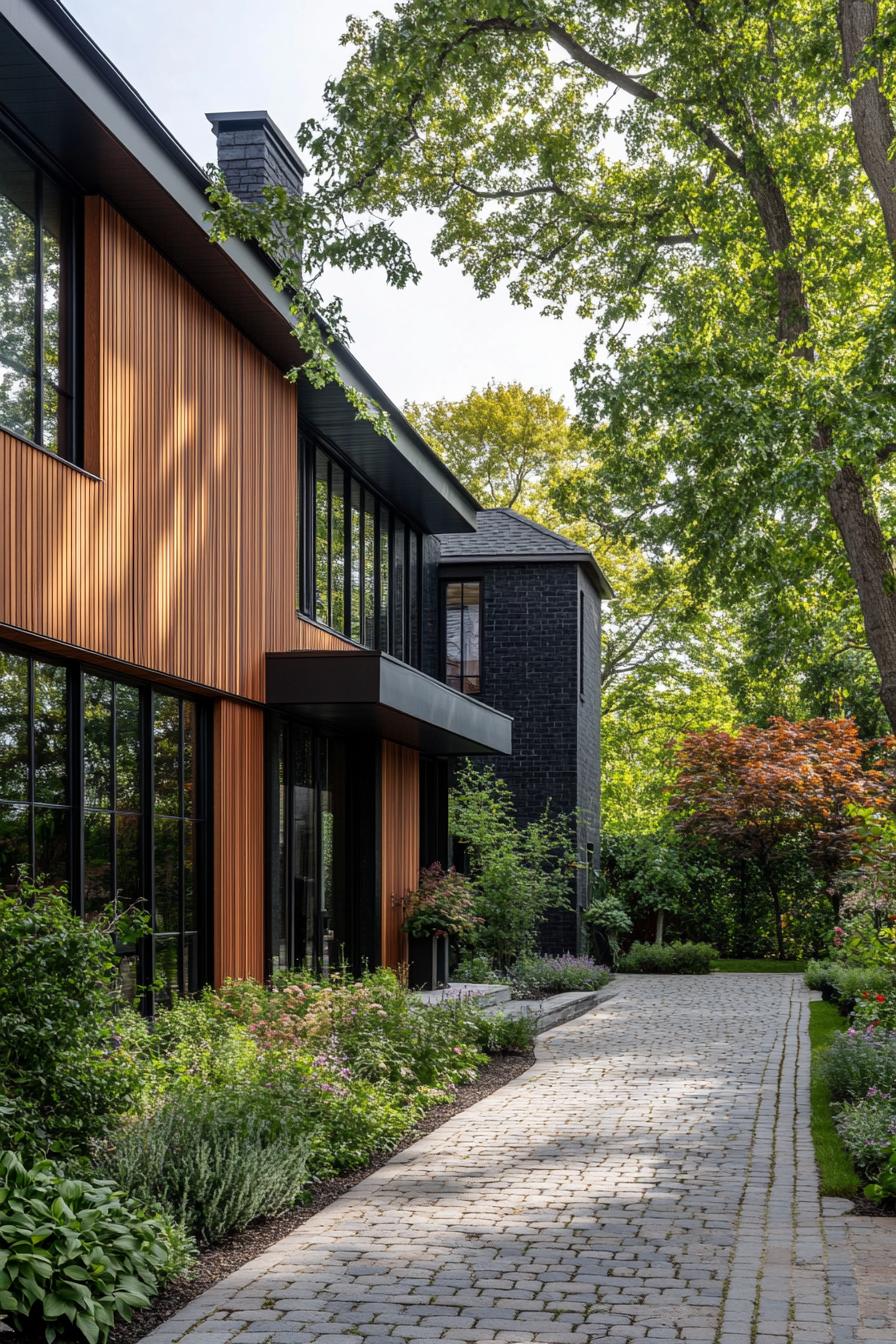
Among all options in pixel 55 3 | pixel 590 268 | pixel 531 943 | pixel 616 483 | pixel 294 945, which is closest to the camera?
pixel 55 3

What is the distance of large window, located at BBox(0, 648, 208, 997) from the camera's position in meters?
9.10

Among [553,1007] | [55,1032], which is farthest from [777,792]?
[55,1032]

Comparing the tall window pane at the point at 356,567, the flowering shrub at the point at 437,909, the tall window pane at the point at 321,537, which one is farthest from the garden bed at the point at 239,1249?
the tall window pane at the point at 356,567

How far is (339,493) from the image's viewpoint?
17078 millimetres

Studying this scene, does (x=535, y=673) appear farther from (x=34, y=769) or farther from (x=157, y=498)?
(x=34, y=769)

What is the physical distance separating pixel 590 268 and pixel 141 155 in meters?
10.7

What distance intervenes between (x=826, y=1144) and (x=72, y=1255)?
555cm

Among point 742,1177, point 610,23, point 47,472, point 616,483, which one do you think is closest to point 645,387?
point 616,483

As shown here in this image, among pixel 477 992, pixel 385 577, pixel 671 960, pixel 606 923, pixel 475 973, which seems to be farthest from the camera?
pixel 671 960

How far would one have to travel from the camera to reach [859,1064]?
1024 centimetres

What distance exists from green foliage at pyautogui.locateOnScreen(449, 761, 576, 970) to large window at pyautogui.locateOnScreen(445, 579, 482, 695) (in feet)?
5.17

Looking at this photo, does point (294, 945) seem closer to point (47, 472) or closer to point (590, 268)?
point (47, 472)

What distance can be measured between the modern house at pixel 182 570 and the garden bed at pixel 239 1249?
212 cm

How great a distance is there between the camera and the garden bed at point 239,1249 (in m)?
5.57
